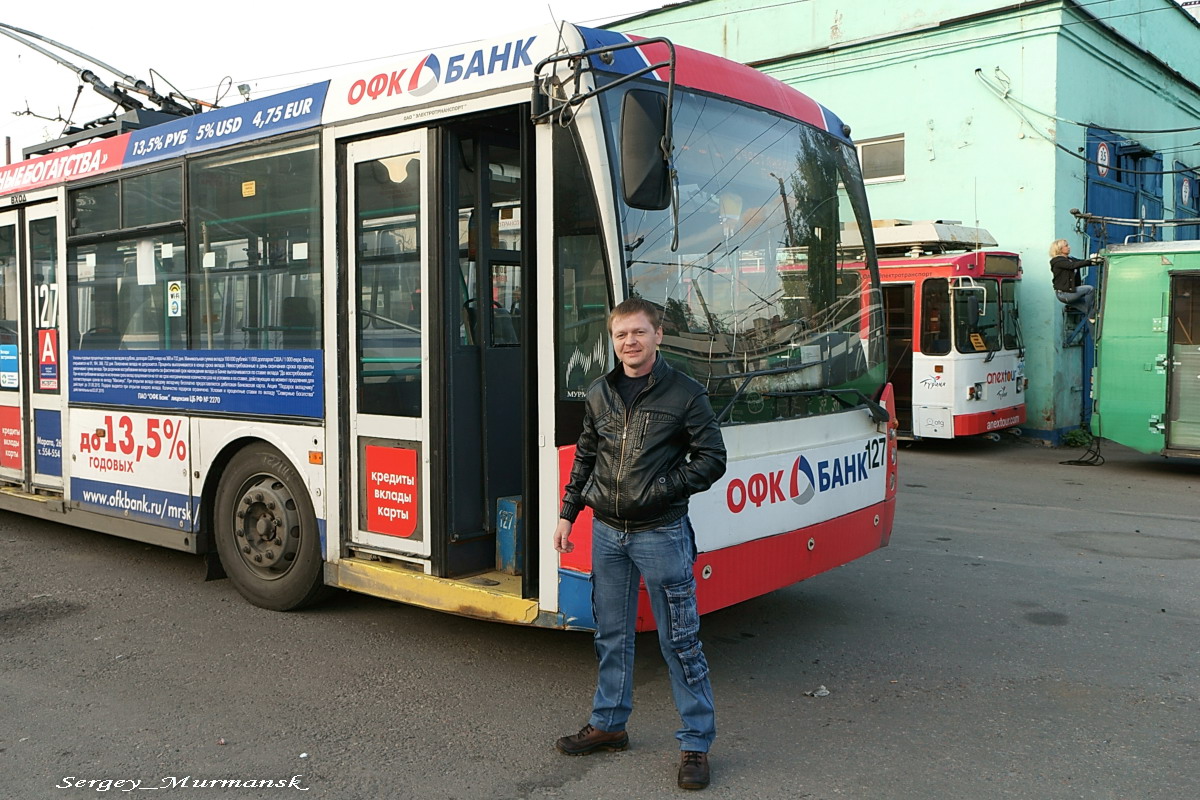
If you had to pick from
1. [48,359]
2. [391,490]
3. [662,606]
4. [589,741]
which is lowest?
[589,741]

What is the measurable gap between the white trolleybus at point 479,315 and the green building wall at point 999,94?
36.7 feet

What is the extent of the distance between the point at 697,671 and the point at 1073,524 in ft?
21.1

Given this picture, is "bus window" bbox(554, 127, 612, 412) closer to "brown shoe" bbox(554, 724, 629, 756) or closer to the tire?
"brown shoe" bbox(554, 724, 629, 756)

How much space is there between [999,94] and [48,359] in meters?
14.1

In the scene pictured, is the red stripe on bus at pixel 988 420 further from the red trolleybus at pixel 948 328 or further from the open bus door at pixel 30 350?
the open bus door at pixel 30 350

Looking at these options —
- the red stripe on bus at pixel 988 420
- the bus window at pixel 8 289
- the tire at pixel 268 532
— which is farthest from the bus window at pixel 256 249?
the red stripe on bus at pixel 988 420

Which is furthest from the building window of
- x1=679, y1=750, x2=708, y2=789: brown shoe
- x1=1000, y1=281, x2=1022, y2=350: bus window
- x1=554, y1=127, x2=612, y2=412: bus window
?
x1=679, y1=750, x2=708, y2=789: brown shoe

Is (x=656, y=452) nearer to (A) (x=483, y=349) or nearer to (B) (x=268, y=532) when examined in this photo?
(A) (x=483, y=349)

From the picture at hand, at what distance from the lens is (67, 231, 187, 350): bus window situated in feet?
21.8

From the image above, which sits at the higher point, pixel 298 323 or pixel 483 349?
pixel 298 323

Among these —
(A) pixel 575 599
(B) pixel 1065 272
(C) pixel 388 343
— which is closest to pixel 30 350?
(C) pixel 388 343

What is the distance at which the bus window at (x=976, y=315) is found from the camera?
45.3ft

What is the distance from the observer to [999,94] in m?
16.3

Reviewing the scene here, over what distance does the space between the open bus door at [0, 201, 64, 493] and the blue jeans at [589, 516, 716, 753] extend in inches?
211
